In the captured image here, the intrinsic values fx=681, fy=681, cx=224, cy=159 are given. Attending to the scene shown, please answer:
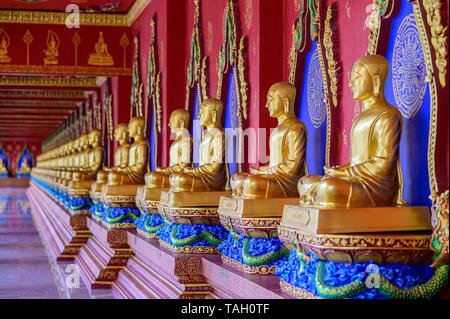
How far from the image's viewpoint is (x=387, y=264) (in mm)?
2781

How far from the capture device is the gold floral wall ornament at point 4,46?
31.3 feet

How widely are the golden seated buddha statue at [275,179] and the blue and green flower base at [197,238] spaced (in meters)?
0.72

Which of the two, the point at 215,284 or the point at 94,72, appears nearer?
the point at 215,284

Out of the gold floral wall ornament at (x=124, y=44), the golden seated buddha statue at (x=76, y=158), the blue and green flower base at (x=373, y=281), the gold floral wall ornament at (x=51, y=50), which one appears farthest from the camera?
the golden seated buddha statue at (x=76, y=158)

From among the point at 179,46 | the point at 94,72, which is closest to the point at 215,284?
the point at 179,46

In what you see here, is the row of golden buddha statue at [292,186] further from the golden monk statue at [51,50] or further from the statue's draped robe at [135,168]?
the golden monk statue at [51,50]

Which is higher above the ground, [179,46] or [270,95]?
[179,46]

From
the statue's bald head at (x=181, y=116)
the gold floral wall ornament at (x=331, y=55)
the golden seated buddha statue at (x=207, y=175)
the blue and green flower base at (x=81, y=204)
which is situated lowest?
the blue and green flower base at (x=81, y=204)

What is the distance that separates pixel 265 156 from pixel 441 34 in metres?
2.22

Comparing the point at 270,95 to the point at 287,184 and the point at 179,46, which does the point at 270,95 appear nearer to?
the point at 287,184

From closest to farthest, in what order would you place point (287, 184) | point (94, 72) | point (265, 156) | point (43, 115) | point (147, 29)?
point (287, 184)
point (265, 156)
point (147, 29)
point (94, 72)
point (43, 115)

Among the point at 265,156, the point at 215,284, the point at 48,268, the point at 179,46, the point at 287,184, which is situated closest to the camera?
the point at 287,184

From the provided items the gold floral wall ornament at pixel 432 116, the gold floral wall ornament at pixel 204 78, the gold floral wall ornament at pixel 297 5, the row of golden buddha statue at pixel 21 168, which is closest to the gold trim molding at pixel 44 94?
the gold floral wall ornament at pixel 204 78
